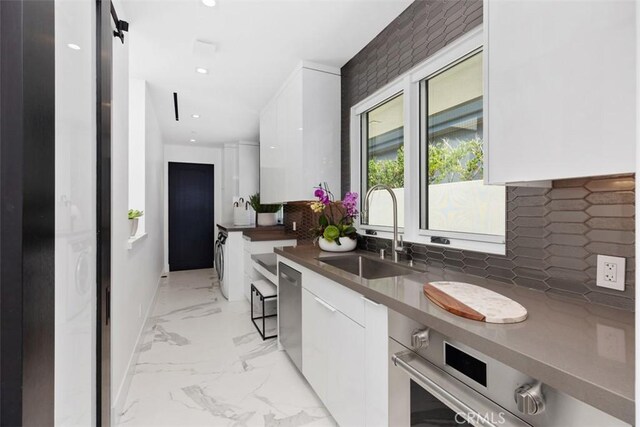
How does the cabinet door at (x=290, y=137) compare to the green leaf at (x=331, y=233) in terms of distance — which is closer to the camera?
the green leaf at (x=331, y=233)

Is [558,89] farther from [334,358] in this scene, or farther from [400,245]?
[334,358]

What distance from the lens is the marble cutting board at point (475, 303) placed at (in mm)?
906

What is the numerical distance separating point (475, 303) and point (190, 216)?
592 centimetres

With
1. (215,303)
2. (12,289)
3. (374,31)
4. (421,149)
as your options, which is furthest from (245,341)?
(374,31)

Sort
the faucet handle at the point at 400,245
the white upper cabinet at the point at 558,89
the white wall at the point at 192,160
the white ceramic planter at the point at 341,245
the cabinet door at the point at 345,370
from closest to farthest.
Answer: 1. the white upper cabinet at the point at 558,89
2. the cabinet door at the point at 345,370
3. the faucet handle at the point at 400,245
4. the white ceramic planter at the point at 341,245
5. the white wall at the point at 192,160

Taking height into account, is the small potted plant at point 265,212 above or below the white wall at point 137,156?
below

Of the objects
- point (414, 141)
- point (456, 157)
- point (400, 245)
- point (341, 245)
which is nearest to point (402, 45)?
point (414, 141)

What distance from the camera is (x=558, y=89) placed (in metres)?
0.88

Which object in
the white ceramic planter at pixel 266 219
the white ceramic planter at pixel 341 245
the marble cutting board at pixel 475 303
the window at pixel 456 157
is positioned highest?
the window at pixel 456 157

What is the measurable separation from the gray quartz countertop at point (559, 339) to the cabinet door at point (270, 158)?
2.27 metres

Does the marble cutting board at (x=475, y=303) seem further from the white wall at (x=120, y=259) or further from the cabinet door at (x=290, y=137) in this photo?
the cabinet door at (x=290, y=137)

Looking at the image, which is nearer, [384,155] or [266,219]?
[384,155]

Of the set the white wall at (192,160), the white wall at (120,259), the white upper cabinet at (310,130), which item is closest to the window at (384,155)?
the white upper cabinet at (310,130)

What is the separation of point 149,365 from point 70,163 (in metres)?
2.10
